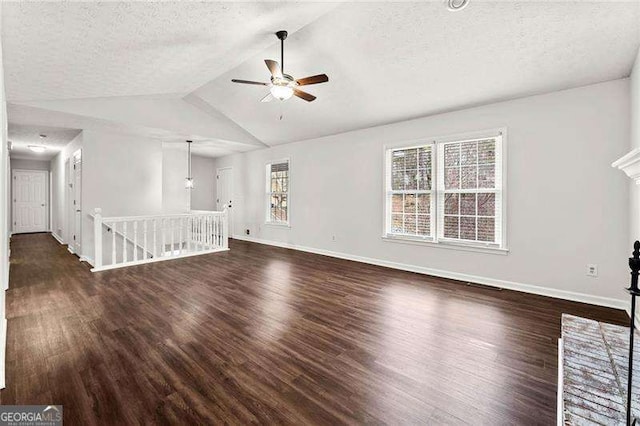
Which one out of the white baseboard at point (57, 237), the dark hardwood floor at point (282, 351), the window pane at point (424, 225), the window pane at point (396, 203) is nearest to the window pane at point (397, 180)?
the window pane at point (396, 203)

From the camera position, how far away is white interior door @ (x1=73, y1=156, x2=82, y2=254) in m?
5.37

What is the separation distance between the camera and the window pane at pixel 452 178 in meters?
4.27

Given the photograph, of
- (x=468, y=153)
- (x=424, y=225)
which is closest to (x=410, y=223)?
(x=424, y=225)

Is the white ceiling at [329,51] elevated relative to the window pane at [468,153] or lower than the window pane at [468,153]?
elevated

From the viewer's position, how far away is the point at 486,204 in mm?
4012

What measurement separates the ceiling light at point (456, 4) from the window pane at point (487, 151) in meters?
2.05

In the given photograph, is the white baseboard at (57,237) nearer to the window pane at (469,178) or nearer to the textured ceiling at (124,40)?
the textured ceiling at (124,40)

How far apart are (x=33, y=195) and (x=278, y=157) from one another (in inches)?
339

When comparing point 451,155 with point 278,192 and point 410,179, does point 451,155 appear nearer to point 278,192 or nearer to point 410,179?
point 410,179

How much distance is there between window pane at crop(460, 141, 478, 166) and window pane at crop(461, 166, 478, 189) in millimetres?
91

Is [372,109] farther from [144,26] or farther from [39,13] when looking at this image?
[39,13]

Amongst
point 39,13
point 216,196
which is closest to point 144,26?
point 39,13

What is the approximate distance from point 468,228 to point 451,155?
1156 millimetres

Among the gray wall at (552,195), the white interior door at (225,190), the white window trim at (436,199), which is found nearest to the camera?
the gray wall at (552,195)
